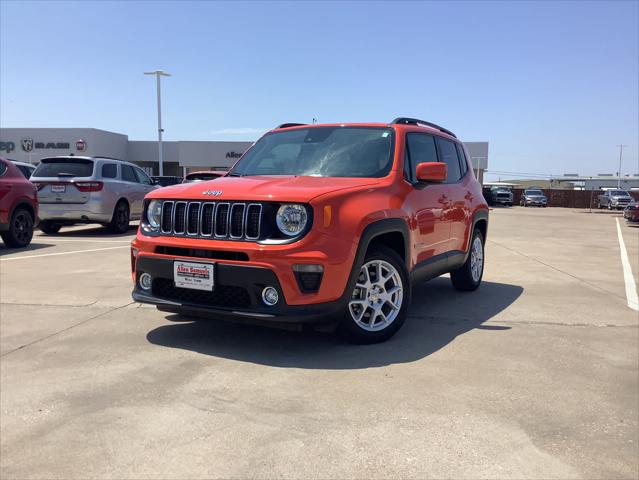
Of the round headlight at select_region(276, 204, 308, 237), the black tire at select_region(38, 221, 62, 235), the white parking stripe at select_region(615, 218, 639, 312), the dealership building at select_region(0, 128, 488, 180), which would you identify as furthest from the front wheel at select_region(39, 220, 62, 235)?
the dealership building at select_region(0, 128, 488, 180)

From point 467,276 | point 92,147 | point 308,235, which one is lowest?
point 467,276

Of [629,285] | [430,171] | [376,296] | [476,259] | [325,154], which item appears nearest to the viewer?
[376,296]

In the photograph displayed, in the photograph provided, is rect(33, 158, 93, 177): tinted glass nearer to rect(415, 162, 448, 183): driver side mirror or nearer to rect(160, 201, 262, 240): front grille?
rect(160, 201, 262, 240): front grille

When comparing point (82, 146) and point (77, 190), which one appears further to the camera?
point (82, 146)

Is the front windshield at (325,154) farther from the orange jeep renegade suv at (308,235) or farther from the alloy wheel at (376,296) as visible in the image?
the alloy wheel at (376,296)

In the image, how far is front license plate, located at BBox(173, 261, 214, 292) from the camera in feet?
12.3

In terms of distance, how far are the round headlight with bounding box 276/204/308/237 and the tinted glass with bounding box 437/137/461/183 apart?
8.31ft

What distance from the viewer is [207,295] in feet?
12.8

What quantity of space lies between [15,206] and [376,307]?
307 inches

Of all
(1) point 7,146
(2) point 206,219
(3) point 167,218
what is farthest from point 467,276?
(1) point 7,146

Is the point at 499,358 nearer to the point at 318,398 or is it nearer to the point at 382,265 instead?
the point at 382,265

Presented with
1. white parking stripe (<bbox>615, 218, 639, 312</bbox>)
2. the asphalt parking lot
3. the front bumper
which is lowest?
white parking stripe (<bbox>615, 218, 639, 312</bbox>)

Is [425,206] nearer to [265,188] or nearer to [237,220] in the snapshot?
[265,188]

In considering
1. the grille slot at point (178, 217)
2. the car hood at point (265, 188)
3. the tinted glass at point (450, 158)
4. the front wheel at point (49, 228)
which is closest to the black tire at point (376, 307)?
the car hood at point (265, 188)
